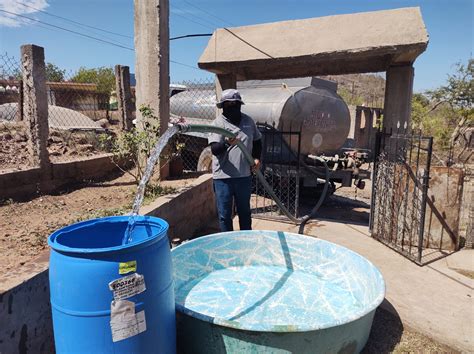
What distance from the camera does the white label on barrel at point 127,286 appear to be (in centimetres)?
168

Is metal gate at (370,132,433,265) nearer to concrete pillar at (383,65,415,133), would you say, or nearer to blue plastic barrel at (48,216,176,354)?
concrete pillar at (383,65,415,133)

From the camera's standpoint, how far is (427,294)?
3.48m

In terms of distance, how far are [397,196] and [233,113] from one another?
2.48 m

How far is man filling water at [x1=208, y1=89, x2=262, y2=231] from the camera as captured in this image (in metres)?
3.73

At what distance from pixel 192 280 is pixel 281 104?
4.16m

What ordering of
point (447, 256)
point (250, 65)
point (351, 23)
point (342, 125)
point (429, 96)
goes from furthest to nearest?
point (429, 96), point (342, 125), point (250, 65), point (351, 23), point (447, 256)

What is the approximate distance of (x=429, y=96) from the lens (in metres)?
20.6

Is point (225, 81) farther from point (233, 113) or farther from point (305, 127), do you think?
point (233, 113)

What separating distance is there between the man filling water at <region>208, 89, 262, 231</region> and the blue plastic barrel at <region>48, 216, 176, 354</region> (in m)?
2.03

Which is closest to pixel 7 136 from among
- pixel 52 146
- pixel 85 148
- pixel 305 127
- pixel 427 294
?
pixel 52 146

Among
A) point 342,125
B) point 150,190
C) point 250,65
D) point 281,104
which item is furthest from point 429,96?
point 150,190

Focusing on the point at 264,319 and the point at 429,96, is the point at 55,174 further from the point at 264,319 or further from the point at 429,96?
the point at 429,96

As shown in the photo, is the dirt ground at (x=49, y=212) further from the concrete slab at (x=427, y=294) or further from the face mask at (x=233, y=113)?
the concrete slab at (x=427, y=294)

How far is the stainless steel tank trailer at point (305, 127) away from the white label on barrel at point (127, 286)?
447cm
